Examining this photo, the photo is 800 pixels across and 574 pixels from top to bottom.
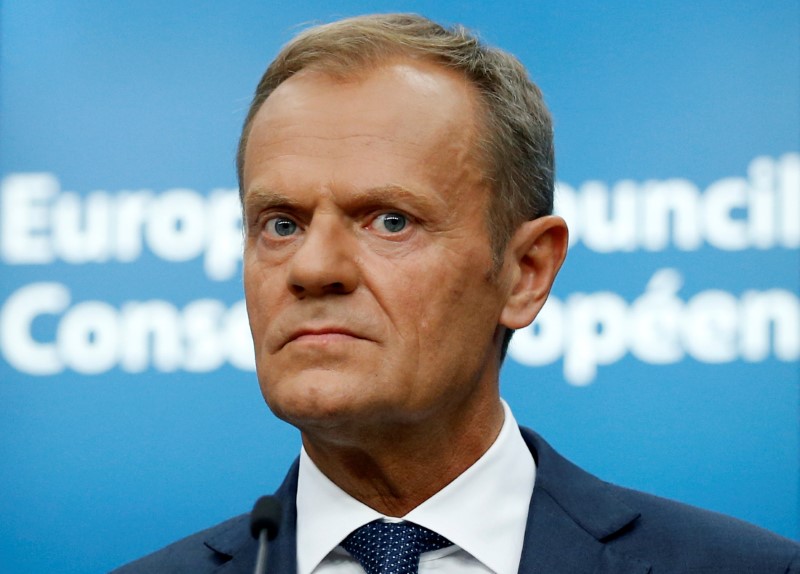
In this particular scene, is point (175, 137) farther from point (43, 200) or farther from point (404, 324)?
point (404, 324)

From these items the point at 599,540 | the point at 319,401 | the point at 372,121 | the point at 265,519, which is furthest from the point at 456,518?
the point at 372,121

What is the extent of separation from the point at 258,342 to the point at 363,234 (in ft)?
0.89

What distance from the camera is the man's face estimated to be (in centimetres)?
208

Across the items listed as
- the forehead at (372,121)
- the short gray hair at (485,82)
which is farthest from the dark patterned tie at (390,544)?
the forehead at (372,121)

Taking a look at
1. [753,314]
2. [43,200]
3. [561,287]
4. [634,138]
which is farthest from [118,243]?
[753,314]

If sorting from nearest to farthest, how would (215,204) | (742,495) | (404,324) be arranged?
Result: (404,324) < (742,495) < (215,204)

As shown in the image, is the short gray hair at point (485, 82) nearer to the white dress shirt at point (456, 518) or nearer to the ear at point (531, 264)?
the ear at point (531, 264)

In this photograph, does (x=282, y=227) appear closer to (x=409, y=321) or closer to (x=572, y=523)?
(x=409, y=321)

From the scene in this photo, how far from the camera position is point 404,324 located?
2.12 meters

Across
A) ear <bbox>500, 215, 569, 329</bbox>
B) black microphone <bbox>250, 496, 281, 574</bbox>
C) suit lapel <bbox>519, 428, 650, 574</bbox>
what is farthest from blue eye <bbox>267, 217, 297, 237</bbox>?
suit lapel <bbox>519, 428, 650, 574</bbox>

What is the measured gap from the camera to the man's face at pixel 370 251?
6.81 ft

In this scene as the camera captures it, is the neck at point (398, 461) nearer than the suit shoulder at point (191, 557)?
Yes

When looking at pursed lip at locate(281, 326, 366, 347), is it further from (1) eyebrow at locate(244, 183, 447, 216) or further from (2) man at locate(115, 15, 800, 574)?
(1) eyebrow at locate(244, 183, 447, 216)

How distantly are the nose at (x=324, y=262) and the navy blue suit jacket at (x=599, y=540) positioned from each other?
1.66 feet
